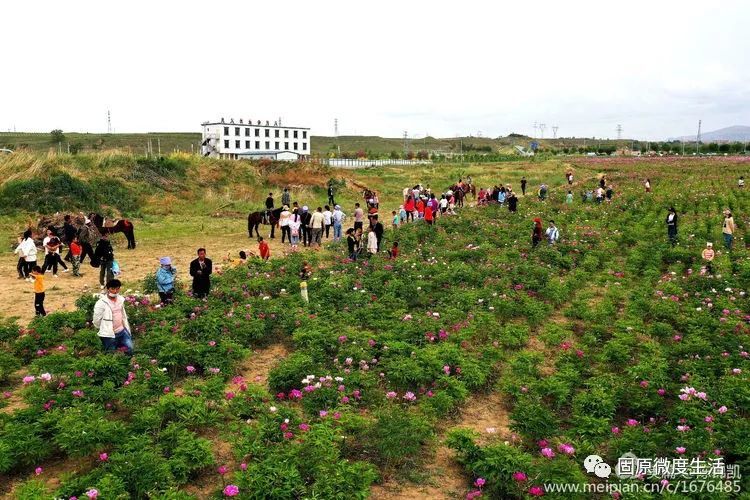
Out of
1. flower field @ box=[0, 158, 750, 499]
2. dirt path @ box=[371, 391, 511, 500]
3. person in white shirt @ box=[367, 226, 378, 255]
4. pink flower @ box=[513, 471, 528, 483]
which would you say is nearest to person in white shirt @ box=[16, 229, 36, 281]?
flower field @ box=[0, 158, 750, 499]

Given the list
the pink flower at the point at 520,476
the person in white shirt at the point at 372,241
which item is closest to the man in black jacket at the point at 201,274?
the person in white shirt at the point at 372,241

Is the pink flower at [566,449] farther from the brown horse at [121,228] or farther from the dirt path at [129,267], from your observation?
the brown horse at [121,228]

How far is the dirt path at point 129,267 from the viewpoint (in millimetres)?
14336

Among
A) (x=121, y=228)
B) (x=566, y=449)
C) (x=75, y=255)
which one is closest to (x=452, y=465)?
(x=566, y=449)

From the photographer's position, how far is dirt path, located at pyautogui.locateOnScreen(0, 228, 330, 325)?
14.3 metres

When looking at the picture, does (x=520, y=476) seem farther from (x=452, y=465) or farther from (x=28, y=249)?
(x=28, y=249)

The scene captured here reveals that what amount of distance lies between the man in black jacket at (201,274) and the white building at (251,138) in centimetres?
6512

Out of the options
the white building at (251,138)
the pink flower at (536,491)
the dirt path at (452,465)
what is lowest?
the dirt path at (452,465)

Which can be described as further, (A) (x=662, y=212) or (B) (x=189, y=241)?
(A) (x=662, y=212)

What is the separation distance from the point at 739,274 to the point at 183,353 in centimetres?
1495

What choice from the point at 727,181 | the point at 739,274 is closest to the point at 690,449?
the point at 739,274

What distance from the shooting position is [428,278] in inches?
603

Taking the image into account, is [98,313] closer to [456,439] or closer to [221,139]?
[456,439]

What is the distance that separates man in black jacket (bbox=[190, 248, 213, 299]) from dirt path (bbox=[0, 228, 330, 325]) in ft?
10.7
